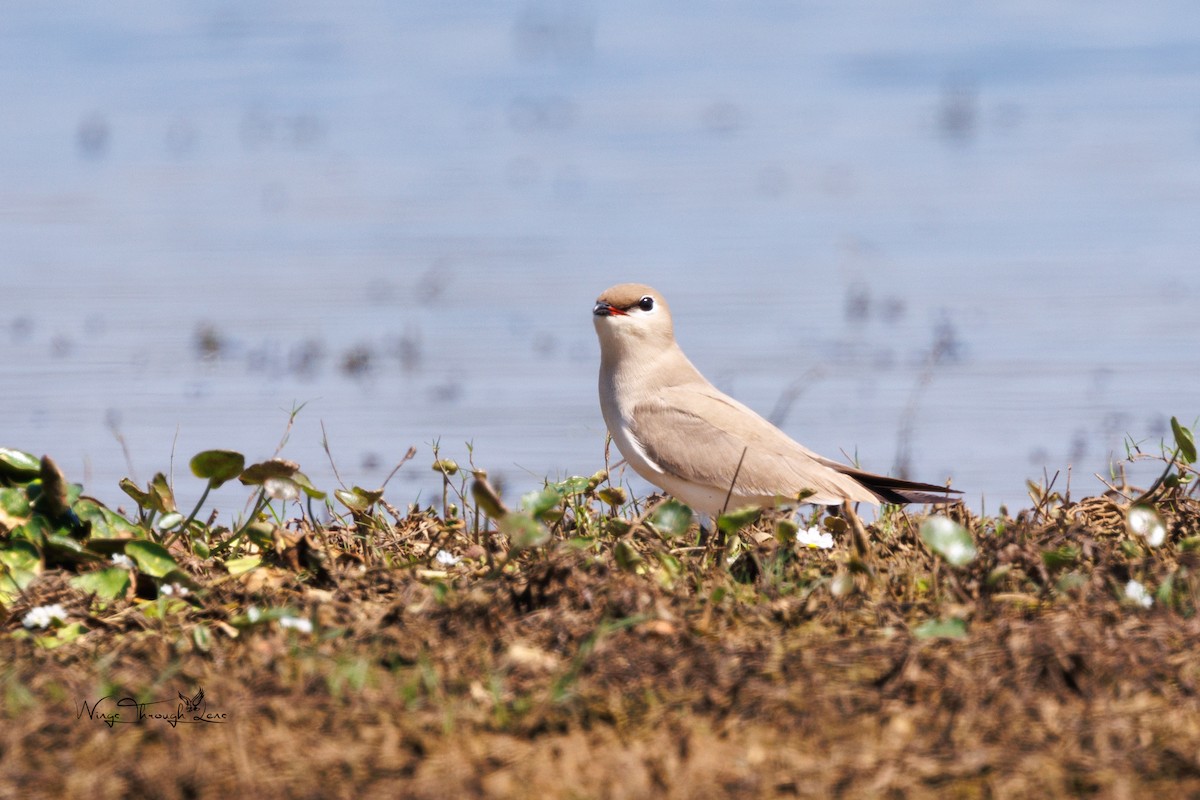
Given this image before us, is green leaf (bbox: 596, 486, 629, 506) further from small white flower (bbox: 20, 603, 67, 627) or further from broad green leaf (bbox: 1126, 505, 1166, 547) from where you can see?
small white flower (bbox: 20, 603, 67, 627)

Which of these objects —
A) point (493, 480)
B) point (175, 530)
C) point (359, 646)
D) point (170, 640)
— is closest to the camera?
point (359, 646)

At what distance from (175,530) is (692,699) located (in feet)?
8.04

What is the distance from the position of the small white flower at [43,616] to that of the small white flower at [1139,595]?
2.72 m

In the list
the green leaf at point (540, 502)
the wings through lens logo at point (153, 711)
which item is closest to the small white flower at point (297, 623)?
the wings through lens logo at point (153, 711)

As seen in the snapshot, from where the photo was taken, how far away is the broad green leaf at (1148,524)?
3966 mm

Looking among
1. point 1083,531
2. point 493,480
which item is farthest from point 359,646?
point 493,480

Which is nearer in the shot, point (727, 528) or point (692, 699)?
point (692, 699)

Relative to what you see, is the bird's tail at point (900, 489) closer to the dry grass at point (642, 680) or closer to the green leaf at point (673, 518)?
the dry grass at point (642, 680)

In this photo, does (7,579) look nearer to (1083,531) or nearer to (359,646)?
(359,646)

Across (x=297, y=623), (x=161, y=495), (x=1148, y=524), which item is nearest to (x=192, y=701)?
(x=297, y=623)

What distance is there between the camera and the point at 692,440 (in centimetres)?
542

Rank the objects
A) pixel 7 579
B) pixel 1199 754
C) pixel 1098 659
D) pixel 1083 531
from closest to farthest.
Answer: pixel 1199 754
pixel 1098 659
pixel 7 579
pixel 1083 531

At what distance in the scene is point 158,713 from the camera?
3109 millimetres

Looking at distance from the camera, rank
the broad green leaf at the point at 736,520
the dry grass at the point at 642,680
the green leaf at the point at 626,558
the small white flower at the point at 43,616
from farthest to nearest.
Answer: the broad green leaf at the point at 736,520 < the green leaf at the point at 626,558 < the small white flower at the point at 43,616 < the dry grass at the point at 642,680
